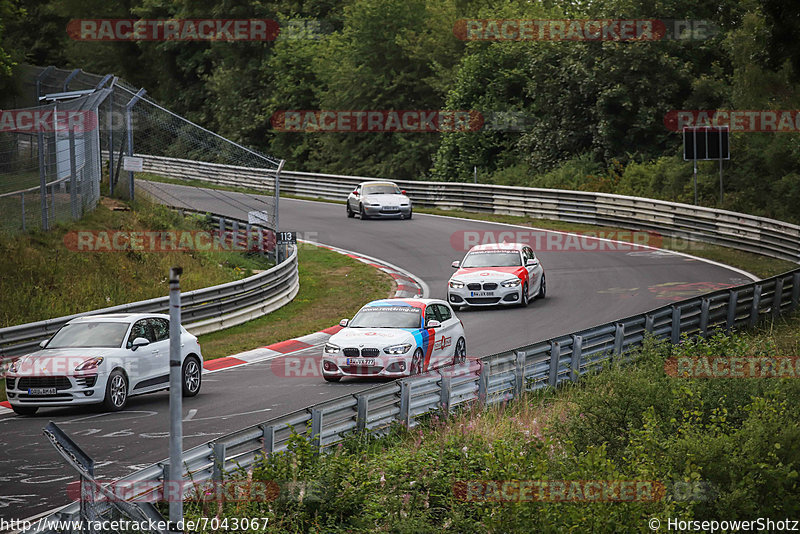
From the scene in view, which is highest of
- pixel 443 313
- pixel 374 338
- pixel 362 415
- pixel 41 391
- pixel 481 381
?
pixel 443 313

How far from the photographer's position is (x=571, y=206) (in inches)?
1423

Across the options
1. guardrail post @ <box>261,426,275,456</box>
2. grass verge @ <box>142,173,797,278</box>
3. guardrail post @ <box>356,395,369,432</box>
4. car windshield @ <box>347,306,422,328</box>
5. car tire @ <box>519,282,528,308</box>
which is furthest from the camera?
grass verge @ <box>142,173,797,278</box>

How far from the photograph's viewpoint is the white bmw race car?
16.2 m

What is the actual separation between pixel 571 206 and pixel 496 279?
13.7 meters

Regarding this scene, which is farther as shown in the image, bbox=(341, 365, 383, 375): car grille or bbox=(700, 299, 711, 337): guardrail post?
bbox=(700, 299, 711, 337): guardrail post

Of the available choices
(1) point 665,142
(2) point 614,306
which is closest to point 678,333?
(2) point 614,306

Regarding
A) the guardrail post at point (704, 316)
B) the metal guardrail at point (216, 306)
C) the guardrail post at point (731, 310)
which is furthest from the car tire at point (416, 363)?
the guardrail post at point (731, 310)

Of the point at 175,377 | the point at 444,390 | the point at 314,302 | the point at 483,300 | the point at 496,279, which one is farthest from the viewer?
the point at 314,302

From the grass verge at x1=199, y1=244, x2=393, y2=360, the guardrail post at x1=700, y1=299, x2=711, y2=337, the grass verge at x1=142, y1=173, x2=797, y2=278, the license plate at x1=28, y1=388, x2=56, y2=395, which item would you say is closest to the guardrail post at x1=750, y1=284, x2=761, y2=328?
the guardrail post at x1=700, y1=299, x2=711, y2=337

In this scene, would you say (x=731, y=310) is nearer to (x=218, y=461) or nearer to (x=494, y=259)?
(x=494, y=259)

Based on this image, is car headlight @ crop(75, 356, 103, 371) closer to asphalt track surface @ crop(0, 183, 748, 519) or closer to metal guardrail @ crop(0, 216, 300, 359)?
asphalt track surface @ crop(0, 183, 748, 519)

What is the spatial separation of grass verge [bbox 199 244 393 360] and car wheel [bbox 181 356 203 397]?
136 inches

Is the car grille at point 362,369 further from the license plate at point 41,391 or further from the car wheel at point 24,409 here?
the car wheel at point 24,409

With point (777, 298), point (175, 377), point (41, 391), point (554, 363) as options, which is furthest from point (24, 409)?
point (777, 298)
